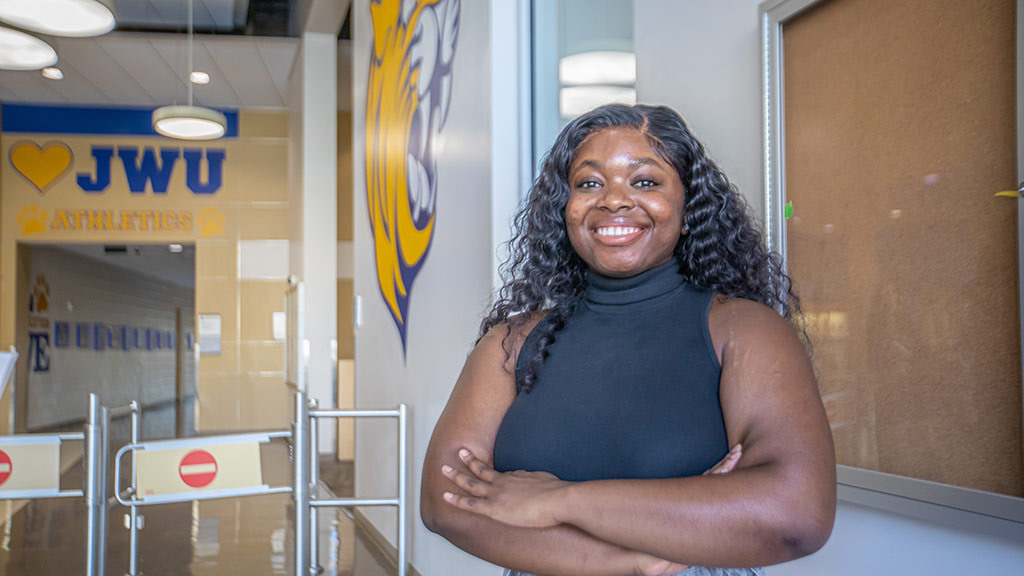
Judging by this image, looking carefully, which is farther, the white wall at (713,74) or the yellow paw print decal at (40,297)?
the yellow paw print decal at (40,297)

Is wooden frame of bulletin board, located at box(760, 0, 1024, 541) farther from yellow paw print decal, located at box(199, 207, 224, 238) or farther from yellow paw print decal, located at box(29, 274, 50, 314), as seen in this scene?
yellow paw print decal, located at box(29, 274, 50, 314)

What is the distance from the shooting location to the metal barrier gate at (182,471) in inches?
115

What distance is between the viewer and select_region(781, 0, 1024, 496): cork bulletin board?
1091mm

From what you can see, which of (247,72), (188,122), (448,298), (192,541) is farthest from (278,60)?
(448,298)

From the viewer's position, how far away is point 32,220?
962cm

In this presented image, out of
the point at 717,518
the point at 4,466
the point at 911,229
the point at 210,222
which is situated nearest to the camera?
the point at 717,518

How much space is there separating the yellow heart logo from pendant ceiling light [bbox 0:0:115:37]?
4.75m

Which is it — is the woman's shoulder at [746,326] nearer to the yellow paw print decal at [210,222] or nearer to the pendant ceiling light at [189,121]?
the pendant ceiling light at [189,121]

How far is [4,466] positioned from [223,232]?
23.8 feet

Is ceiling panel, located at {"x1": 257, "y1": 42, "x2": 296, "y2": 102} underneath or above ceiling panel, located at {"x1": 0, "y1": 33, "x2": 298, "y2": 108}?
above

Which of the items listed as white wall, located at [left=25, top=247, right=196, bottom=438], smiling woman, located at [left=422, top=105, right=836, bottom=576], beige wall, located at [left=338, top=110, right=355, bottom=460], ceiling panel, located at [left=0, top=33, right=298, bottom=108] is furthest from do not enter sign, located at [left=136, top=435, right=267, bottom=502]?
white wall, located at [left=25, top=247, right=196, bottom=438]

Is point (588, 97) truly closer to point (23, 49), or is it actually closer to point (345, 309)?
point (23, 49)

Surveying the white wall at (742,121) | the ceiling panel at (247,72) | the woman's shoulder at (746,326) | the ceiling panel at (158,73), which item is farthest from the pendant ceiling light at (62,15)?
the woman's shoulder at (746,326)

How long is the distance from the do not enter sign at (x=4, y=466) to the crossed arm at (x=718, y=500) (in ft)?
8.62
